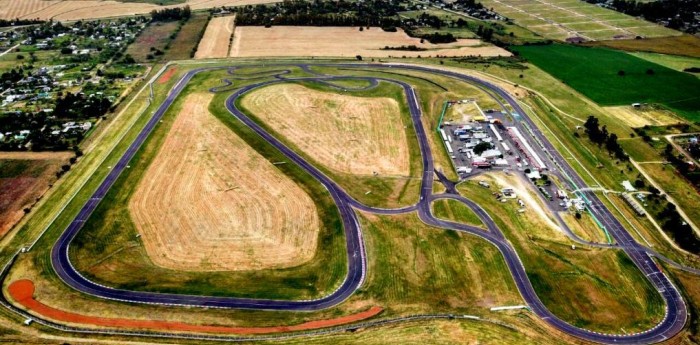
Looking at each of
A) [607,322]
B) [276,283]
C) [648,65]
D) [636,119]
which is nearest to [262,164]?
[276,283]

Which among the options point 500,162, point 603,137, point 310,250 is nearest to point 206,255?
point 310,250

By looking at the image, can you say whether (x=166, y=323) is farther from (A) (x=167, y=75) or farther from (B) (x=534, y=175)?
(A) (x=167, y=75)

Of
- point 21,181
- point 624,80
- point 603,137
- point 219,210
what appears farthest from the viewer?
point 624,80

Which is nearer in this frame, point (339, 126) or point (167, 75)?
point (339, 126)

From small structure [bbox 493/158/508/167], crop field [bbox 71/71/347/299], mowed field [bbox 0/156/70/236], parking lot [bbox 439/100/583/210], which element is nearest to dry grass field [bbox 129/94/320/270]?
crop field [bbox 71/71/347/299]

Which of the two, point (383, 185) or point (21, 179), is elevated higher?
point (383, 185)
